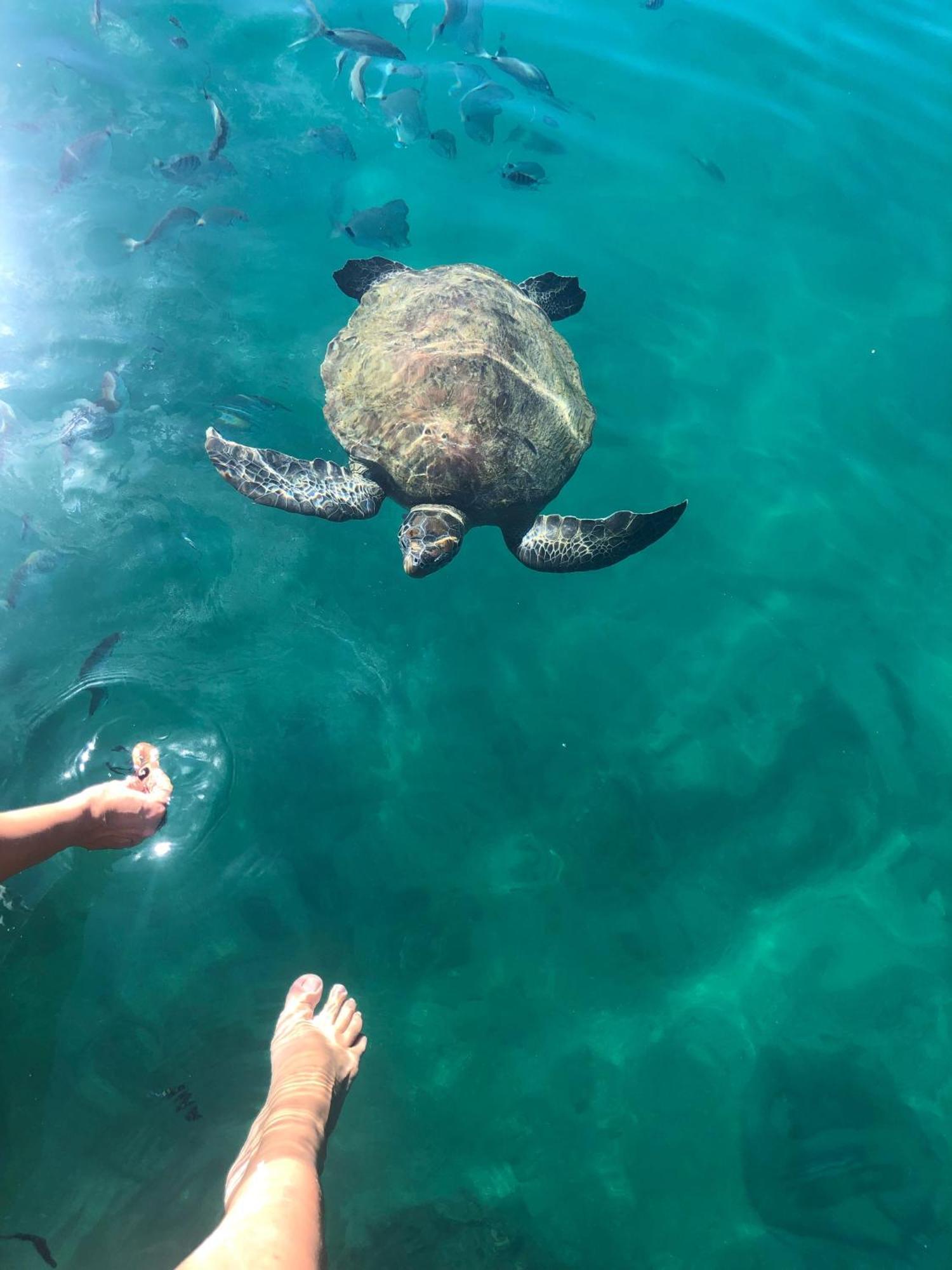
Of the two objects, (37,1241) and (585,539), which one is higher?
(585,539)

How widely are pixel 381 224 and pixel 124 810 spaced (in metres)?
4.73

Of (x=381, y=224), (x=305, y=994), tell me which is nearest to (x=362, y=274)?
(x=381, y=224)

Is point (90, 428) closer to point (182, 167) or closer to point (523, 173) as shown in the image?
point (182, 167)

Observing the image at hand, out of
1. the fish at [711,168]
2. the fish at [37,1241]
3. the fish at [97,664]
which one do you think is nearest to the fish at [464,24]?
the fish at [711,168]

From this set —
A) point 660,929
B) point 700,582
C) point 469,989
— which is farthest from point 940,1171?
point 700,582

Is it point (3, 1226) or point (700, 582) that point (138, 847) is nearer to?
point (3, 1226)

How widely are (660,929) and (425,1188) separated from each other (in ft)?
6.59

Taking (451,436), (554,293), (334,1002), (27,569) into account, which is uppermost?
(554,293)

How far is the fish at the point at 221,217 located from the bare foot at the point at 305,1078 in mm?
6145

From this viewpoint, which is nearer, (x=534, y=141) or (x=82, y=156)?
(x=82, y=156)

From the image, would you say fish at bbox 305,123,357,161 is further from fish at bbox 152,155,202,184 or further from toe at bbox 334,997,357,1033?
toe at bbox 334,997,357,1033

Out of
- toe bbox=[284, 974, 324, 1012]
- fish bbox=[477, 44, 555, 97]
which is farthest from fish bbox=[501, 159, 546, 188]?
toe bbox=[284, 974, 324, 1012]

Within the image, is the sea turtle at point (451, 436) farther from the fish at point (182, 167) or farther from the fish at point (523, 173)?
the fish at point (182, 167)

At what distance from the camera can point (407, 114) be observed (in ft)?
20.3
